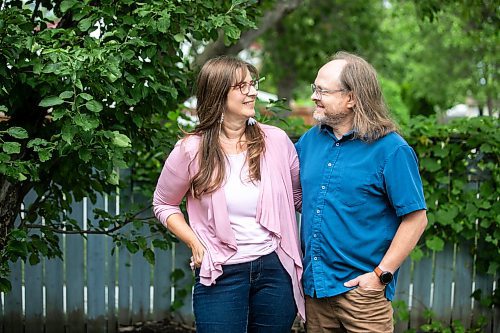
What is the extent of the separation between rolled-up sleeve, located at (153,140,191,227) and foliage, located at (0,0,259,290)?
0.21 meters

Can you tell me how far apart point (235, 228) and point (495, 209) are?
2.40 meters

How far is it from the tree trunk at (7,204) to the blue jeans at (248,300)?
45.2 inches

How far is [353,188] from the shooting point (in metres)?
2.61

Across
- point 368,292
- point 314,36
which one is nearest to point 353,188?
point 368,292

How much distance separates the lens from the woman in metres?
2.62

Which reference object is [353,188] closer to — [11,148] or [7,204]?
[11,148]

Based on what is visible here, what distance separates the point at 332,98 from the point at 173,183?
0.71 metres

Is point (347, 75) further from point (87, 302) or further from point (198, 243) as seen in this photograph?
point (87, 302)

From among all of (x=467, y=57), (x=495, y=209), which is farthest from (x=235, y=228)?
(x=467, y=57)

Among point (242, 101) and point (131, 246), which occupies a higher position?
point (242, 101)

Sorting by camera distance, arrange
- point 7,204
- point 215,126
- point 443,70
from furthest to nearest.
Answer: point 443,70
point 7,204
point 215,126

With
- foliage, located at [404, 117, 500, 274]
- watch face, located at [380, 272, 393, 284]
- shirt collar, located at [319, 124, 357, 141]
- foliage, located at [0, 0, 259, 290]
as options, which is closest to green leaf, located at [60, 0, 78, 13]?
foliage, located at [0, 0, 259, 290]

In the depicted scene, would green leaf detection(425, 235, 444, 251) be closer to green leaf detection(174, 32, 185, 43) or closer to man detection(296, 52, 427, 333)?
man detection(296, 52, 427, 333)

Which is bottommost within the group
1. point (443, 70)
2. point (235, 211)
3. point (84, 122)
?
point (235, 211)
